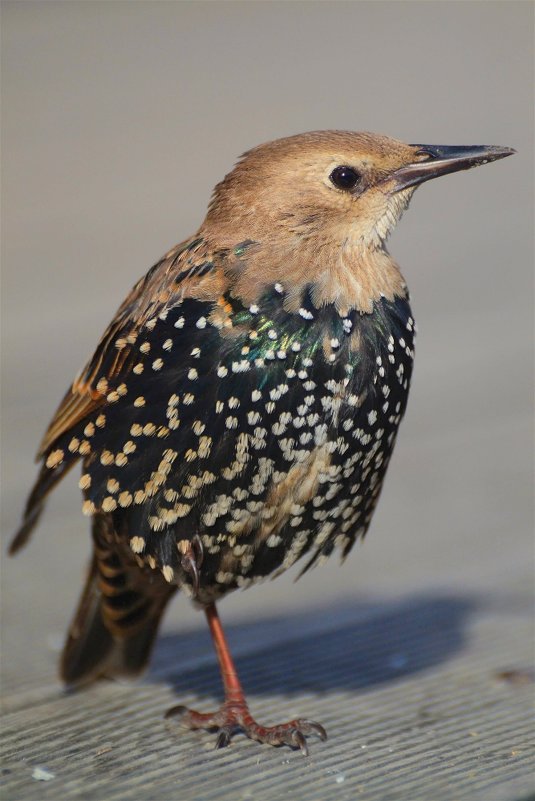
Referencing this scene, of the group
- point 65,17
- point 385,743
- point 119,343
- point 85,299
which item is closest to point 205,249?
point 119,343

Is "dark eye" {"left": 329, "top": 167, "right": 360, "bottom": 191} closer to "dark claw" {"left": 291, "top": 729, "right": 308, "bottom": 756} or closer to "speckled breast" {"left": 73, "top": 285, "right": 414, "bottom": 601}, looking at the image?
"speckled breast" {"left": 73, "top": 285, "right": 414, "bottom": 601}

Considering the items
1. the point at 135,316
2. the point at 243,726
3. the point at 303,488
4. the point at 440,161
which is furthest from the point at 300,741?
the point at 440,161

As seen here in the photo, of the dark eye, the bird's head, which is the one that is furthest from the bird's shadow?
the dark eye

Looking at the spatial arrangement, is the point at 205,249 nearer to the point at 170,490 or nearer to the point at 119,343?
the point at 119,343

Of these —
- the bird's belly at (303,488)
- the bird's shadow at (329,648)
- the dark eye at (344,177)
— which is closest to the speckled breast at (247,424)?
the bird's belly at (303,488)

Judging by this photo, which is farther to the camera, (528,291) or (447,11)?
(447,11)

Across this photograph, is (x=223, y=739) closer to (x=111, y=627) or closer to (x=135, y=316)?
(x=111, y=627)
